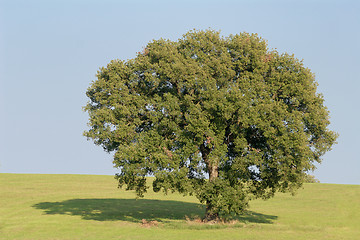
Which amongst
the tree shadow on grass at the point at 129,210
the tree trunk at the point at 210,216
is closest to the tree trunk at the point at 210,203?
the tree trunk at the point at 210,216

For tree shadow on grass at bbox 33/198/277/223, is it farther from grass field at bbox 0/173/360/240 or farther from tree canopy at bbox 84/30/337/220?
tree canopy at bbox 84/30/337/220

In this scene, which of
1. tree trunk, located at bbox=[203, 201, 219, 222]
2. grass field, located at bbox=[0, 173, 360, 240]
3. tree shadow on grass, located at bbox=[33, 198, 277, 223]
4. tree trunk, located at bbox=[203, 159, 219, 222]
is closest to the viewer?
grass field, located at bbox=[0, 173, 360, 240]

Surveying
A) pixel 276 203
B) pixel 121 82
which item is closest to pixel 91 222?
pixel 121 82

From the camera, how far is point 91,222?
45062 millimetres

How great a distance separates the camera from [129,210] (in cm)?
5516

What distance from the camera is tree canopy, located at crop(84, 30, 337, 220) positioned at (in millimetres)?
39875

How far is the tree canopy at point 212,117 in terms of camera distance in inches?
1570

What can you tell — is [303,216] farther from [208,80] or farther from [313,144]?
[208,80]

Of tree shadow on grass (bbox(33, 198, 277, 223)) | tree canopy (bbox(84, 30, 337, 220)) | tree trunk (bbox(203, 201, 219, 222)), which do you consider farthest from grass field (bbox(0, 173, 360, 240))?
tree canopy (bbox(84, 30, 337, 220))

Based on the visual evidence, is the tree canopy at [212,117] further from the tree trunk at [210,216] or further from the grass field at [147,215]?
the grass field at [147,215]

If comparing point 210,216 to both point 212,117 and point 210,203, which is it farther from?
point 212,117

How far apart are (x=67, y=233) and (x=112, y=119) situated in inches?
459

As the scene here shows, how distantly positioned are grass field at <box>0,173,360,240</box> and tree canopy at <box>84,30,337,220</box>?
3962mm

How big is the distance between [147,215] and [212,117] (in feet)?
57.7
